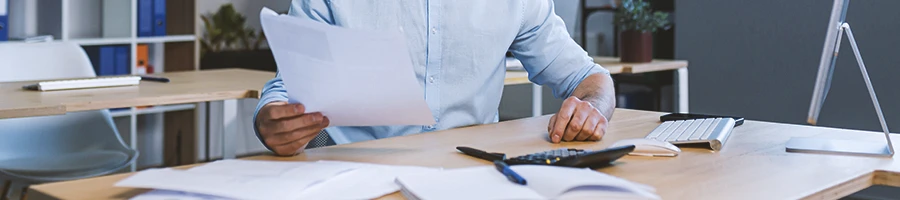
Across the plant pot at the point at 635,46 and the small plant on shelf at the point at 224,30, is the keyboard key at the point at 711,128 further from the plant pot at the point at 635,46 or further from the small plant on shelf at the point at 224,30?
the small plant on shelf at the point at 224,30

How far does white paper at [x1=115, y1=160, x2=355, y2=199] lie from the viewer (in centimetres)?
103

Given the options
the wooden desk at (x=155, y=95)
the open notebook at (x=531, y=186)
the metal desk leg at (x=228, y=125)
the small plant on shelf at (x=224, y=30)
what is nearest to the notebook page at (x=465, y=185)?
the open notebook at (x=531, y=186)

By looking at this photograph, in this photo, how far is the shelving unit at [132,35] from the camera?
4355 millimetres

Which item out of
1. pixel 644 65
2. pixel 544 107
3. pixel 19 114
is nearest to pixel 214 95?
pixel 19 114

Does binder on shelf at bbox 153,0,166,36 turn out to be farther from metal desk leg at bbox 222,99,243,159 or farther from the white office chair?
metal desk leg at bbox 222,99,243,159

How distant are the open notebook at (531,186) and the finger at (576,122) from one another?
40 centimetres

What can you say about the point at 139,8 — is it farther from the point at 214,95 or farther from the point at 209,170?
the point at 209,170

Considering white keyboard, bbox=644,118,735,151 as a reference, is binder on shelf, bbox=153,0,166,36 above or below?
above

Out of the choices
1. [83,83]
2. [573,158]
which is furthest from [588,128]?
[83,83]

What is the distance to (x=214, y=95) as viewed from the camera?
2844 mm

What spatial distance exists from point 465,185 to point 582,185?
129 mm

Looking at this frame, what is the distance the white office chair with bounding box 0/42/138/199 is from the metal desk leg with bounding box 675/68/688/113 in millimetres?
2316

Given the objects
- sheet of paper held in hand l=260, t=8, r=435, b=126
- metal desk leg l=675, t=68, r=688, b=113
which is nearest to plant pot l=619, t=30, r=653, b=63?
metal desk leg l=675, t=68, r=688, b=113

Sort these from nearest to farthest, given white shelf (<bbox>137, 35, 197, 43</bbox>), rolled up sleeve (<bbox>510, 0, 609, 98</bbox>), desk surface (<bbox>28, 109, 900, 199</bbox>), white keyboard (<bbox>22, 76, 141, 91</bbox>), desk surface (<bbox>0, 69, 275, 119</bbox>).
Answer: desk surface (<bbox>28, 109, 900, 199</bbox>)
rolled up sleeve (<bbox>510, 0, 609, 98</bbox>)
desk surface (<bbox>0, 69, 275, 119</bbox>)
white keyboard (<bbox>22, 76, 141, 91</bbox>)
white shelf (<bbox>137, 35, 197, 43</bbox>)
